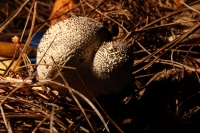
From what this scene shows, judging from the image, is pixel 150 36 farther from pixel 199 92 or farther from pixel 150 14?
pixel 199 92

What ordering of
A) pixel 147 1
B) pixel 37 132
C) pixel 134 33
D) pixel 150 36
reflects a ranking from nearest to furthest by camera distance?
pixel 37 132 → pixel 134 33 → pixel 150 36 → pixel 147 1

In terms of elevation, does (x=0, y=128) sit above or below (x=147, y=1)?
below

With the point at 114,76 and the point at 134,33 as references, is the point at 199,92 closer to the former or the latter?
the point at 134,33

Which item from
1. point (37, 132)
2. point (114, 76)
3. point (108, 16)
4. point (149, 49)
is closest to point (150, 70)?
point (149, 49)

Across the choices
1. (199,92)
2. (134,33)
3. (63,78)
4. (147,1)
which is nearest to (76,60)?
(63,78)

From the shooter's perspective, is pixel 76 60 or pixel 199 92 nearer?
pixel 76 60

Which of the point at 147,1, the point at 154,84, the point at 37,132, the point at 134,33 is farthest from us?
the point at 147,1
